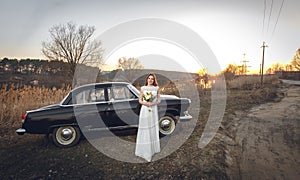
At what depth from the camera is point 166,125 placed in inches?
224

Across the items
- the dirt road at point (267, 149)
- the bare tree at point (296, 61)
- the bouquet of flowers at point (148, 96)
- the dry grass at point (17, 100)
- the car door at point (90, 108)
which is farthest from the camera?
the bare tree at point (296, 61)

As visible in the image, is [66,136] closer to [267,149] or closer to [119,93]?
[119,93]

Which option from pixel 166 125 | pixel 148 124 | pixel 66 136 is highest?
pixel 148 124

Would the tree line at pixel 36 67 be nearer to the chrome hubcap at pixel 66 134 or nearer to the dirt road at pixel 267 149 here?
the chrome hubcap at pixel 66 134

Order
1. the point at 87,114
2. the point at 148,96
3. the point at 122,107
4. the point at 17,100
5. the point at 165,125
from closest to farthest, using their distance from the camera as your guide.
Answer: the point at 148,96
the point at 87,114
the point at 122,107
the point at 165,125
the point at 17,100

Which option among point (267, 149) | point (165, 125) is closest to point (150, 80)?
point (165, 125)

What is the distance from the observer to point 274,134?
609cm

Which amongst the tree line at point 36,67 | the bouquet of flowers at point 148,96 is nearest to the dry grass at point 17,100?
the bouquet of flowers at point 148,96

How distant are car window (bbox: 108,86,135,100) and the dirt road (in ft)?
9.96

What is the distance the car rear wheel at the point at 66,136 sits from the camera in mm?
5180

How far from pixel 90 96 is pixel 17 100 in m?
5.13

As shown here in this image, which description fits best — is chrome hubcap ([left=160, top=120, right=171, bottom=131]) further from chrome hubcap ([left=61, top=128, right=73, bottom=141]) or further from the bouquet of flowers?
chrome hubcap ([left=61, top=128, right=73, bottom=141])

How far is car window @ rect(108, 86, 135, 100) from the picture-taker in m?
5.40

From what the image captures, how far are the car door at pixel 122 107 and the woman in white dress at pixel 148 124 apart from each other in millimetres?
944
